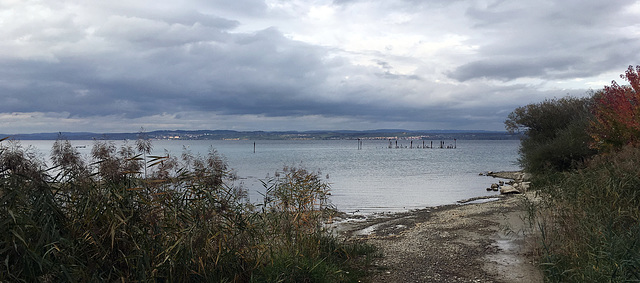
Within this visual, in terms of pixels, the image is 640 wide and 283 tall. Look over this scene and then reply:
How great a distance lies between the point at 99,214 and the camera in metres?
4.45

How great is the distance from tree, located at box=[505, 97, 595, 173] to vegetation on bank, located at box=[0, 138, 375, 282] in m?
23.1

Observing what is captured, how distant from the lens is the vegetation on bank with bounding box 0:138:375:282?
4152 millimetres

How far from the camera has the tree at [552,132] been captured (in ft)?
82.0

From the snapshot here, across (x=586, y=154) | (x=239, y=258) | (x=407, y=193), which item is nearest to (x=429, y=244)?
(x=239, y=258)

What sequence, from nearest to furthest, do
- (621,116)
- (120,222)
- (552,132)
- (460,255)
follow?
(120,222) < (460,255) < (621,116) < (552,132)

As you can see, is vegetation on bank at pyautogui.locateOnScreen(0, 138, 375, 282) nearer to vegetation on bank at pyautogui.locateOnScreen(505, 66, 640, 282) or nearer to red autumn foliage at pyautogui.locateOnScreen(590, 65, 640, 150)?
vegetation on bank at pyautogui.locateOnScreen(505, 66, 640, 282)

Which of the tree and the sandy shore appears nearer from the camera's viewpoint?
the sandy shore

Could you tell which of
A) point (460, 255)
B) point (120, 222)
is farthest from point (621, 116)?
point (120, 222)

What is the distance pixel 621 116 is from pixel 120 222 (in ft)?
53.1

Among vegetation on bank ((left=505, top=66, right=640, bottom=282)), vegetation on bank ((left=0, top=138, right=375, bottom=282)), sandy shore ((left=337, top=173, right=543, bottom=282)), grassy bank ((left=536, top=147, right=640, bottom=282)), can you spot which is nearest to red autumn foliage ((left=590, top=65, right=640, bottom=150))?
vegetation on bank ((left=505, top=66, right=640, bottom=282))

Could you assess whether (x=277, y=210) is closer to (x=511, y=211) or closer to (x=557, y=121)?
(x=511, y=211)

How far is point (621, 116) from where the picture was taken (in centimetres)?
1465

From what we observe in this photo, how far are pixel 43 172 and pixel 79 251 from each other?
0.95 metres

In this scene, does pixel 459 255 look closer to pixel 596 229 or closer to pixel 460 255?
pixel 460 255
